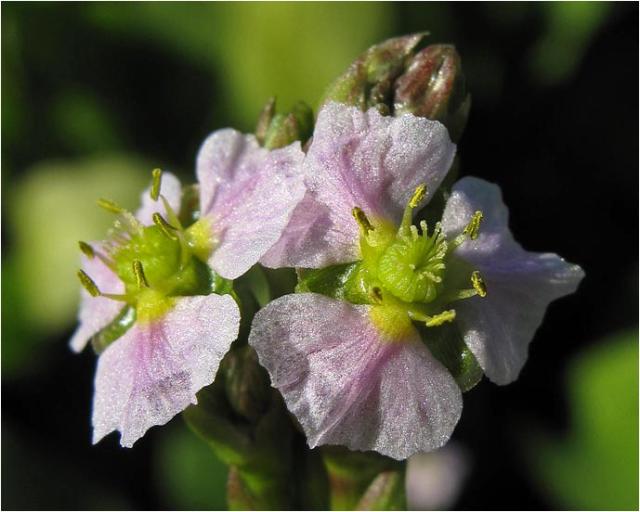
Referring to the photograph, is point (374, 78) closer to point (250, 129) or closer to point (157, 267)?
point (157, 267)

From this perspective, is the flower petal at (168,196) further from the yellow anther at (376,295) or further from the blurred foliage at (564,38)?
the blurred foliage at (564,38)

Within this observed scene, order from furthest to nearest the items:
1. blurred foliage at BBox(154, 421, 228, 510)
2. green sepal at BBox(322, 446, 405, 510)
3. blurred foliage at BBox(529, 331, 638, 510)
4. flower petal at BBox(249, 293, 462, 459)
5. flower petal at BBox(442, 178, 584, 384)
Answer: blurred foliage at BBox(154, 421, 228, 510)
blurred foliage at BBox(529, 331, 638, 510)
green sepal at BBox(322, 446, 405, 510)
flower petal at BBox(442, 178, 584, 384)
flower petal at BBox(249, 293, 462, 459)

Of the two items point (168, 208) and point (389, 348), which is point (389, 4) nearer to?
point (168, 208)

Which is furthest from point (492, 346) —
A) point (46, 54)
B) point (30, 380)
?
point (46, 54)

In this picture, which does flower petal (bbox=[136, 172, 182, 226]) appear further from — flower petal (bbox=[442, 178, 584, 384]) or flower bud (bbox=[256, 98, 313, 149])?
flower petal (bbox=[442, 178, 584, 384])

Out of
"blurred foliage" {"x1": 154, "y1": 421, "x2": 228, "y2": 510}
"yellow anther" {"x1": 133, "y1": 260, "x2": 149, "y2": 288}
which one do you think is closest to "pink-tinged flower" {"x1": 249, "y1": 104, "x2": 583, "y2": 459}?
"yellow anther" {"x1": 133, "y1": 260, "x2": 149, "y2": 288}

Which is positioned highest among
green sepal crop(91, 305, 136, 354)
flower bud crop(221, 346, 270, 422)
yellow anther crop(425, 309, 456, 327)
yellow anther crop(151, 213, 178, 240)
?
yellow anther crop(151, 213, 178, 240)

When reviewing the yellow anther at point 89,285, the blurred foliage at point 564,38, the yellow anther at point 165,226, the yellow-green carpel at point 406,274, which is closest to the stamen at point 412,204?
the yellow-green carpel at point 406,274
